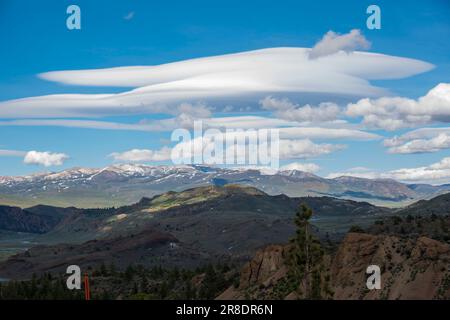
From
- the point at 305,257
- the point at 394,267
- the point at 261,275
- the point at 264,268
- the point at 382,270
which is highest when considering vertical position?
the point at 305,257

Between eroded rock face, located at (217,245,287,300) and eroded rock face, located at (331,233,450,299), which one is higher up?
eroded rock face, located at (331,233,450,299)

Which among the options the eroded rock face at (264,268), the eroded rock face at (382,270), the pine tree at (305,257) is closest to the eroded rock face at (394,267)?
the eroded rock face at (382,270)

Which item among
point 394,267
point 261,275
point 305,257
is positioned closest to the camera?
point 305,257

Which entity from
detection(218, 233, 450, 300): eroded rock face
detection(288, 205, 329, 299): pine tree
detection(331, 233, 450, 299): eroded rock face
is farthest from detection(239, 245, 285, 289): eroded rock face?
detection(288, 205, 329, 299): pine tree

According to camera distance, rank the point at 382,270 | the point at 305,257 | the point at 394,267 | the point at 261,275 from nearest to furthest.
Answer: the point at 305,257 → the point at 394,267 → the point at 382,270 → the point at 261,275

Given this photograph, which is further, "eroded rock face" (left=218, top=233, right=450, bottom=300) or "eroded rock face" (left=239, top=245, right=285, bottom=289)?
"eroded rock face" (left=239, top=245, right=285, bottom=289)

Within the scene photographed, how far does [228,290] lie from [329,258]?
26.5 metres

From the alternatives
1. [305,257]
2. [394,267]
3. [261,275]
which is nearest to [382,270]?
[394,267]

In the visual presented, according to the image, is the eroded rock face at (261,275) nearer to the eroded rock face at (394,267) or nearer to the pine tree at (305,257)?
Result: the eroded rock face at (394,267)

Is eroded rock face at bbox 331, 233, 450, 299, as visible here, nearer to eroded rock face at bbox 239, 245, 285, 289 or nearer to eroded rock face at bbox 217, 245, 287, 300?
eroded rock face at bbox 217, 245, 287, 300

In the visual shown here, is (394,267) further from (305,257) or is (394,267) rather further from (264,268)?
(264,268)

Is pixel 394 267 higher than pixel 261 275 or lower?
higher

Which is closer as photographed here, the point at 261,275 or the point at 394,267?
the point at 394,267
